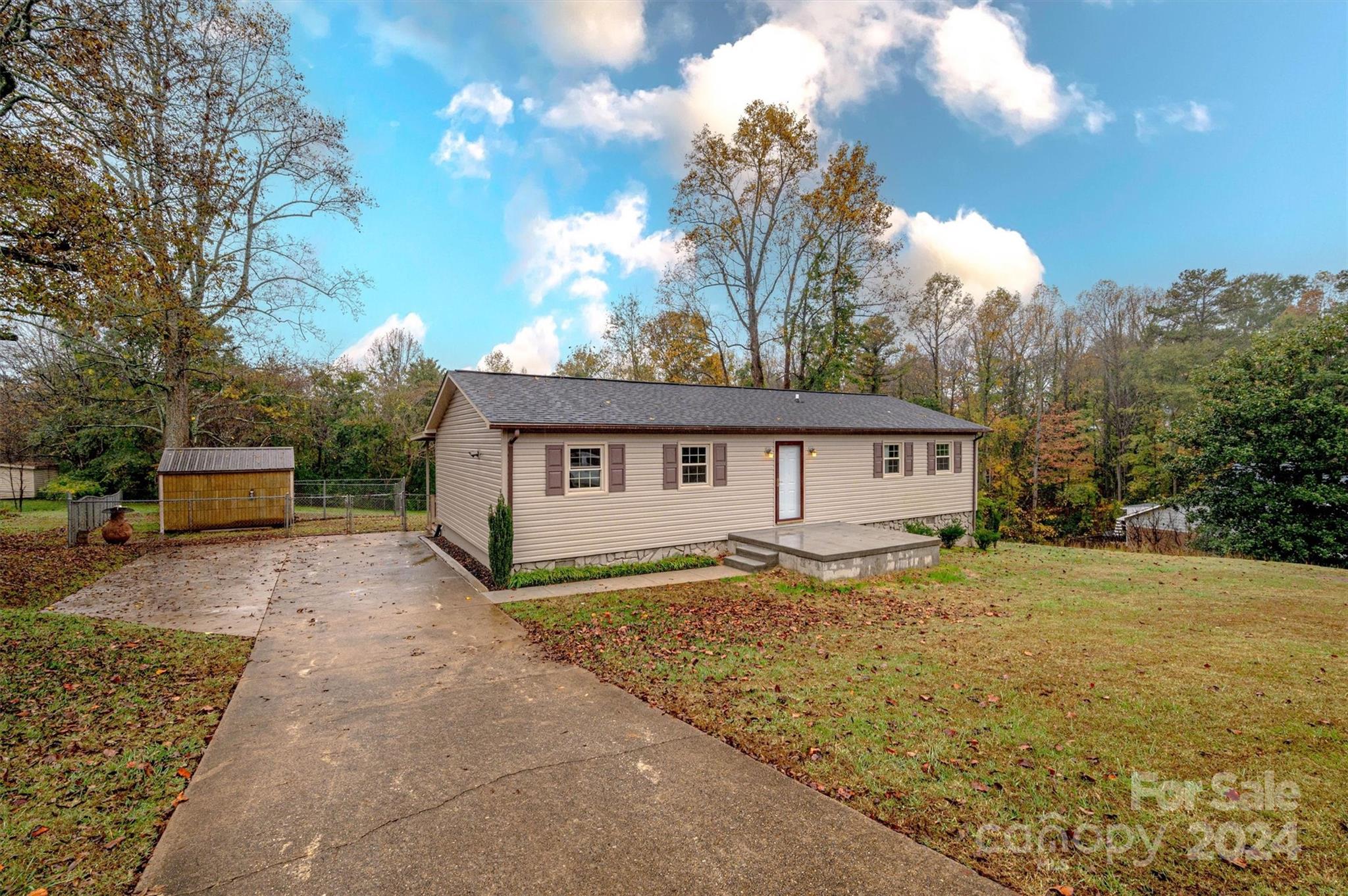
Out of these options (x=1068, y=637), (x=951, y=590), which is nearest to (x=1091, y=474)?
(x=951, y=590)

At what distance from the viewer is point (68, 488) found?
21.6m

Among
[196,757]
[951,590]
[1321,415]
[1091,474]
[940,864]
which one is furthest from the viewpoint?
[1091,474]

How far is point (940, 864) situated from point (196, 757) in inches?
200

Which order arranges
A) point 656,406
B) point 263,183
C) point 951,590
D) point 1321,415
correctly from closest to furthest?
1. point 951,590
2. point 656,406
3. point 1321,415
4. point 263,183

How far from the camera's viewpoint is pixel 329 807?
11.3 ft

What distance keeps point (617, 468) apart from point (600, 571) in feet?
6.61

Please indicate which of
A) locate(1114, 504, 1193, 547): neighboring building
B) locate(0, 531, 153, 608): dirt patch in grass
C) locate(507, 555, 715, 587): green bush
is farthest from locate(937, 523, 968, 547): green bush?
locate(0, 531, 153, 608): dirt patch in grass

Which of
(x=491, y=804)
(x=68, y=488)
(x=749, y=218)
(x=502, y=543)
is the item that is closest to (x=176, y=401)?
(x=68, y=488)

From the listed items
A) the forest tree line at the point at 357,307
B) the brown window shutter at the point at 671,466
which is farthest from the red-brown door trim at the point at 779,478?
the forest tree line at the point at 357,307

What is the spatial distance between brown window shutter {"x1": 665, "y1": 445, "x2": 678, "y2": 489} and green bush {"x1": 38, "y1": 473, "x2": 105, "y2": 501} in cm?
2438

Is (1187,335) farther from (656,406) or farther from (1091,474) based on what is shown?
(656,406)

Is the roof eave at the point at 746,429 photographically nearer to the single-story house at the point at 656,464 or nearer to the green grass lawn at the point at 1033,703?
the single-story house at the point at 656,464

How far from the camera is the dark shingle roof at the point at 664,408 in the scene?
408 inches

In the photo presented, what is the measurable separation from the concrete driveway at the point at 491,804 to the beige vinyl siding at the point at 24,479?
29905mm
